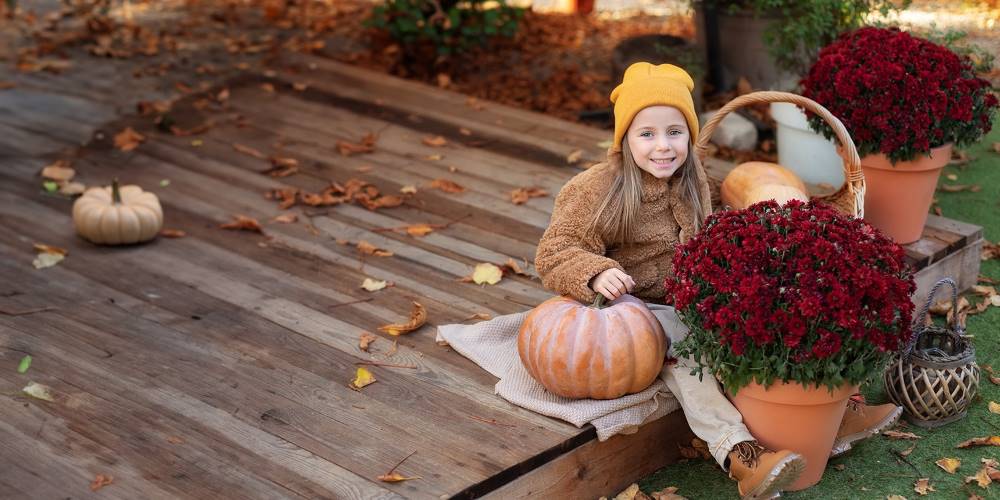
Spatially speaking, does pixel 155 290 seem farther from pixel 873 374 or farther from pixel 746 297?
pixel 873 374

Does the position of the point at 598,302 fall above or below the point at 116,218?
above

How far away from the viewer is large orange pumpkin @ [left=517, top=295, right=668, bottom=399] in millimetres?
3354

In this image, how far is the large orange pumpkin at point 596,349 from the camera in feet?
11.0

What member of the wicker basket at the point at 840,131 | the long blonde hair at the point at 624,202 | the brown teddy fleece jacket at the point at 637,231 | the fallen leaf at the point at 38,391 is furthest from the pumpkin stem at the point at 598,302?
the fallen leaf at the point at 38,391

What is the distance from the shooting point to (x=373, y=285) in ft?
14.2

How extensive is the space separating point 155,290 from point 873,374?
2548 mm

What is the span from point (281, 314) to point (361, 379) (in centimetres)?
60

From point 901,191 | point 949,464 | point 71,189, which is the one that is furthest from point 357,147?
point 949,464

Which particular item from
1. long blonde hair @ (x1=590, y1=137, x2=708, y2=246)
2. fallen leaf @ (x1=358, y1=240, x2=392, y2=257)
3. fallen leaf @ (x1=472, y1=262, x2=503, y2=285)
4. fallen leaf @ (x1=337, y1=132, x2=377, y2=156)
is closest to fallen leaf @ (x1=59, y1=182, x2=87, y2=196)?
fallen leaf @ (x1=337, y1=132, x2=377, y2=156)

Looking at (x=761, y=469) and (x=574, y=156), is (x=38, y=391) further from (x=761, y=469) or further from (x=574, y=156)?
(x=574, y=156)

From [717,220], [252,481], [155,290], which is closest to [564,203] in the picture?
[717,220]

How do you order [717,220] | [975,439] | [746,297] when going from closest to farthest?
1. [746,297]
2. [717,220]
3. [975,439]

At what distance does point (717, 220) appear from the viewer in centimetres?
334

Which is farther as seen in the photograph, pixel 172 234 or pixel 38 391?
pixel 172 234
